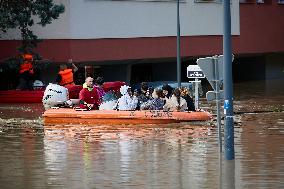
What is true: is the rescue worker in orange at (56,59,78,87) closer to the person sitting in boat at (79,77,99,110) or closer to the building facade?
the building facade

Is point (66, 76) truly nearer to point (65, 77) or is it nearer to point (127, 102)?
point (65, 77)

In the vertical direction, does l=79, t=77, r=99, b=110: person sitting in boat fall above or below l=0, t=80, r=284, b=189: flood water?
above

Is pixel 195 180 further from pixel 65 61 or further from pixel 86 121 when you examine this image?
pixel 65 61

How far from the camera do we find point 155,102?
26594 mm

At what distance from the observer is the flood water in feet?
52.0

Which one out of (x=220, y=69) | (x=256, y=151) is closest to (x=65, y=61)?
(x=256, y=151)

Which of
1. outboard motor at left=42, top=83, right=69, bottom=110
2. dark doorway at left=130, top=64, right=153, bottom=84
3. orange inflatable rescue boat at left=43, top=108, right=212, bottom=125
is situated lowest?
orange inflatable rescue boat at left=43, top=108, right=212, bottom=125

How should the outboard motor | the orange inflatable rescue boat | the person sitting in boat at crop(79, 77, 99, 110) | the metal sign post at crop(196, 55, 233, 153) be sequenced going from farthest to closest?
the outboard motor
the person sitting in boat at crop(79, 77, 99, 110)
the orange inflatable rescue boat
the metal sign post at crop(196, 55, 233, 153)

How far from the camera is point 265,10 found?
2099 inches

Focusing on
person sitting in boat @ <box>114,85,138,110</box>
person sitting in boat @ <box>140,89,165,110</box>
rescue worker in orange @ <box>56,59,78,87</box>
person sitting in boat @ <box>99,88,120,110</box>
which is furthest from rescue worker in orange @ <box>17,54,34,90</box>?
person sitting in boat @ <box>140,89,165,110</box>

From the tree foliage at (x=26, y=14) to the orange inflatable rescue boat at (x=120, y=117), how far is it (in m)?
10.7

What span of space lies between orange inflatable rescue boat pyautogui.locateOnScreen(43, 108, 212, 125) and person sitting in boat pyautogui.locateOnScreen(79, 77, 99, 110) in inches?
26.6

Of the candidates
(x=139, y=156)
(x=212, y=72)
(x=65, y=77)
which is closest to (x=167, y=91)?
Answer: (x=139, y=156)

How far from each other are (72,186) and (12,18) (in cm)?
2279
